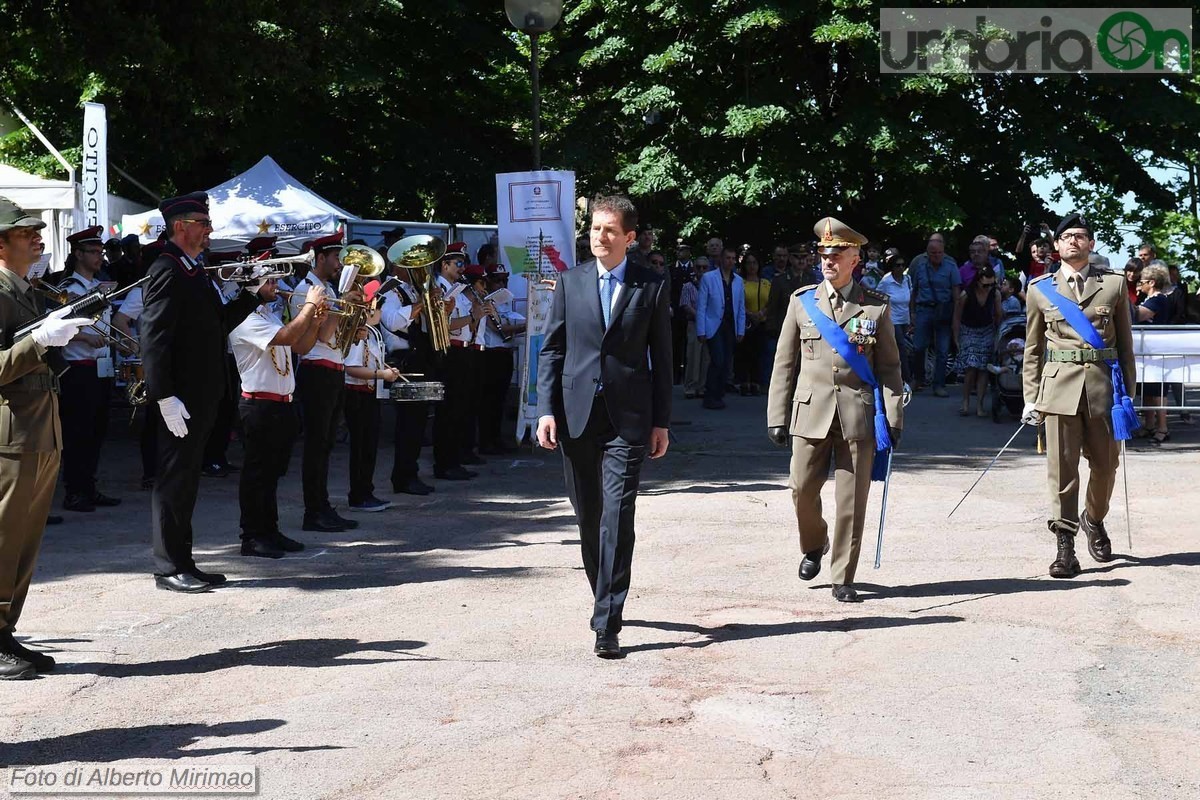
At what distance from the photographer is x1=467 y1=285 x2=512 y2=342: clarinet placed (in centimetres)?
1389

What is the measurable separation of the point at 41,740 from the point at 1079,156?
23548 mm

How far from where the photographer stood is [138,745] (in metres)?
5.72

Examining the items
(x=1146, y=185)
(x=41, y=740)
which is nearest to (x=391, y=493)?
(x=41, y=740)

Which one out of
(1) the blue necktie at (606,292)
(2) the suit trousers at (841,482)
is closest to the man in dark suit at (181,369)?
(1) the blue necktie at (606,292)

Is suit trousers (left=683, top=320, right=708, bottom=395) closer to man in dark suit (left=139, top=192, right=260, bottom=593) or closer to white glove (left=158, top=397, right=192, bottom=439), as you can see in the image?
man in dark suit (left=139, top=192, right=260, bottom=593)

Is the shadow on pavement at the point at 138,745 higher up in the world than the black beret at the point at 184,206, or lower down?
lower down

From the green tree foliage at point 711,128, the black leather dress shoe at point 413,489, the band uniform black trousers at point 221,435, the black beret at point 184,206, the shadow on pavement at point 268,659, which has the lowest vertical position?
the shadow on pavement at point 268,659

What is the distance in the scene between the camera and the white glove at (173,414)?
27.2 feet

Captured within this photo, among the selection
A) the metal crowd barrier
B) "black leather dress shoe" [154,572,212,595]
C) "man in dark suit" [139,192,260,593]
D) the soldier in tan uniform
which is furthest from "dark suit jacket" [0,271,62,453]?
the metal crowd barrier

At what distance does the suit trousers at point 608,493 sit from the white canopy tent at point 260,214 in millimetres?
12873

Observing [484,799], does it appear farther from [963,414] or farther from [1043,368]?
[963,414]

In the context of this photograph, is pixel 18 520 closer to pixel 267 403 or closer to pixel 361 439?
pixel 267 403

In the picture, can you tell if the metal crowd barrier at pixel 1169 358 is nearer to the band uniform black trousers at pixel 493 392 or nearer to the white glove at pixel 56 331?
the band uniform black trousers at pixel 493 392

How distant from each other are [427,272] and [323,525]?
2.91 metres
